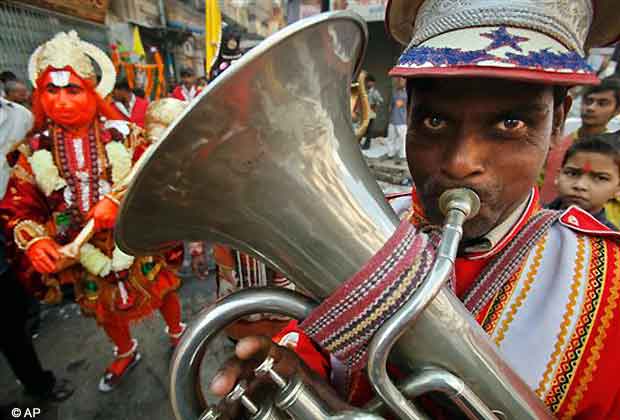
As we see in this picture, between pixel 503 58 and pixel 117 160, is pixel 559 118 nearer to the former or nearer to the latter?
pixel 503 58

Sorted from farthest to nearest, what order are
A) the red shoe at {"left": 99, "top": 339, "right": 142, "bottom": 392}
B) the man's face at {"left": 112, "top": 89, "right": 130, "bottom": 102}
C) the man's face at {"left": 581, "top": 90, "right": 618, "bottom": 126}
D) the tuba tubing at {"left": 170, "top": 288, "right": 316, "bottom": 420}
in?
the man's face at {"left": 112, "top": 89, "right": 130, "bottom": 102} → the man's face at {"left": 581, "top": 90, "right": 618, "bottom": 126} → the red shoe at {"left": 99, "top": 339, "right": 142, "bottom": 392} → the tuba tubing at {"left": 170, "top": 288, "right": 316, "bottom": 420}

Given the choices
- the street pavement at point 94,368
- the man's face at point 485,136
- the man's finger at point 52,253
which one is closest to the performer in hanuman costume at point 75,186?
the man's finger at point 52,253

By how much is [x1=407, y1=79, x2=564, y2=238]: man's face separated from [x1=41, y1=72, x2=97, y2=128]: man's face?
214 centimetres

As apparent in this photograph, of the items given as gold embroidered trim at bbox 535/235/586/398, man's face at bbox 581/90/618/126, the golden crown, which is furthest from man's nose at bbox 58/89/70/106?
man's face at bbox 581/90/618/126

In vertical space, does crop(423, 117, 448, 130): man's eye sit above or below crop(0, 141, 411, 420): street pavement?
above

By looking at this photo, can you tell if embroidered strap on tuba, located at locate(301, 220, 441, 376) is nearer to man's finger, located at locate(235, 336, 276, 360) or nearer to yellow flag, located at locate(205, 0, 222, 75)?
man's finger, located at locate(235, 336, 276, 360)

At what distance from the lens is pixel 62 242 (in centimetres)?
214

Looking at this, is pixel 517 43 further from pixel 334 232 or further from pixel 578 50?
pixel 334 232

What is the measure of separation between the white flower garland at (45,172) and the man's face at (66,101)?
24 cm

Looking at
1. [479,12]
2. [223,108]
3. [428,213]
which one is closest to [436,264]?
[428,213]

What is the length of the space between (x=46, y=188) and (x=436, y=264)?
2405mm

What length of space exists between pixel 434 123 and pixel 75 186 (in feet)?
7.44

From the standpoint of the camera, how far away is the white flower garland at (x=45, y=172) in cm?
202

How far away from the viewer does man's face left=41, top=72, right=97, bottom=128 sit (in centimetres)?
198
